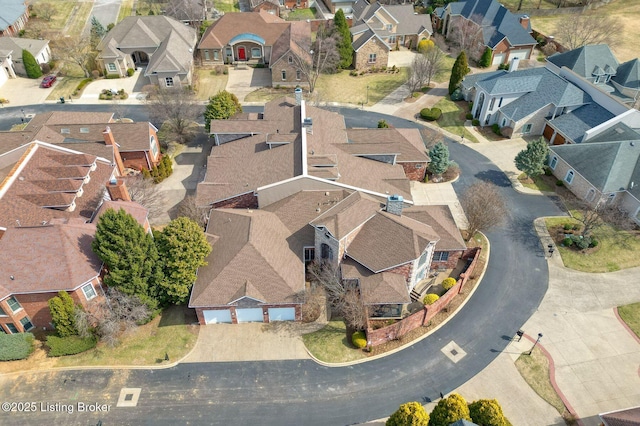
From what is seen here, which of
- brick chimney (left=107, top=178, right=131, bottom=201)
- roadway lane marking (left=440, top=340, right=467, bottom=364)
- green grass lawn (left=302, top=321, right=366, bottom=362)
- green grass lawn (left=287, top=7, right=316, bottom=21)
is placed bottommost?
roadway lane marking (left=440, top=340, right=467, bottom=364)

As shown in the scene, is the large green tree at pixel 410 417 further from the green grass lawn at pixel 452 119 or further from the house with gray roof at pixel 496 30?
the house with gray roof at pixel 496 30

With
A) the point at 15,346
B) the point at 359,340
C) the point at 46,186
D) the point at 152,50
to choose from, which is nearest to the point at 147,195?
the point at 46,186

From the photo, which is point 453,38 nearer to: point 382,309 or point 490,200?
point 490,200

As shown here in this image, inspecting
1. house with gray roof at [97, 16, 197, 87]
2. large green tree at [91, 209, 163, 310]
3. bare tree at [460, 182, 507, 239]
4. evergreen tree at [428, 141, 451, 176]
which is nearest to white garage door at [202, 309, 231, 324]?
large green tree at [91, 209, 163, 310]

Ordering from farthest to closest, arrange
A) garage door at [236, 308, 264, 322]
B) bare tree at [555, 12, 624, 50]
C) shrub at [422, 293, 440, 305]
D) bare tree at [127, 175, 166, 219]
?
1. bare tree at [555, 12, 624, 50]
2. bare tree at [127, 175, 166, 219]
3. shrub at [422, 293, 440, 305]
4. garage door at [236, 308, 264, 322]

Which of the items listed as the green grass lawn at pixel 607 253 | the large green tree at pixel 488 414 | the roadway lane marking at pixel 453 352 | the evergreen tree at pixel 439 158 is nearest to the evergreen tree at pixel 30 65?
the evergreen tree at pixel 439 158

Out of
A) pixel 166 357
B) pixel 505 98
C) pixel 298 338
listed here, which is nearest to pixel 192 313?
pixel 166 357

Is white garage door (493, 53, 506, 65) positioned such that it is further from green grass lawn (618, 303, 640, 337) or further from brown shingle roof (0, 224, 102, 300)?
brown shingle roof (0, 224, 102, 300)
